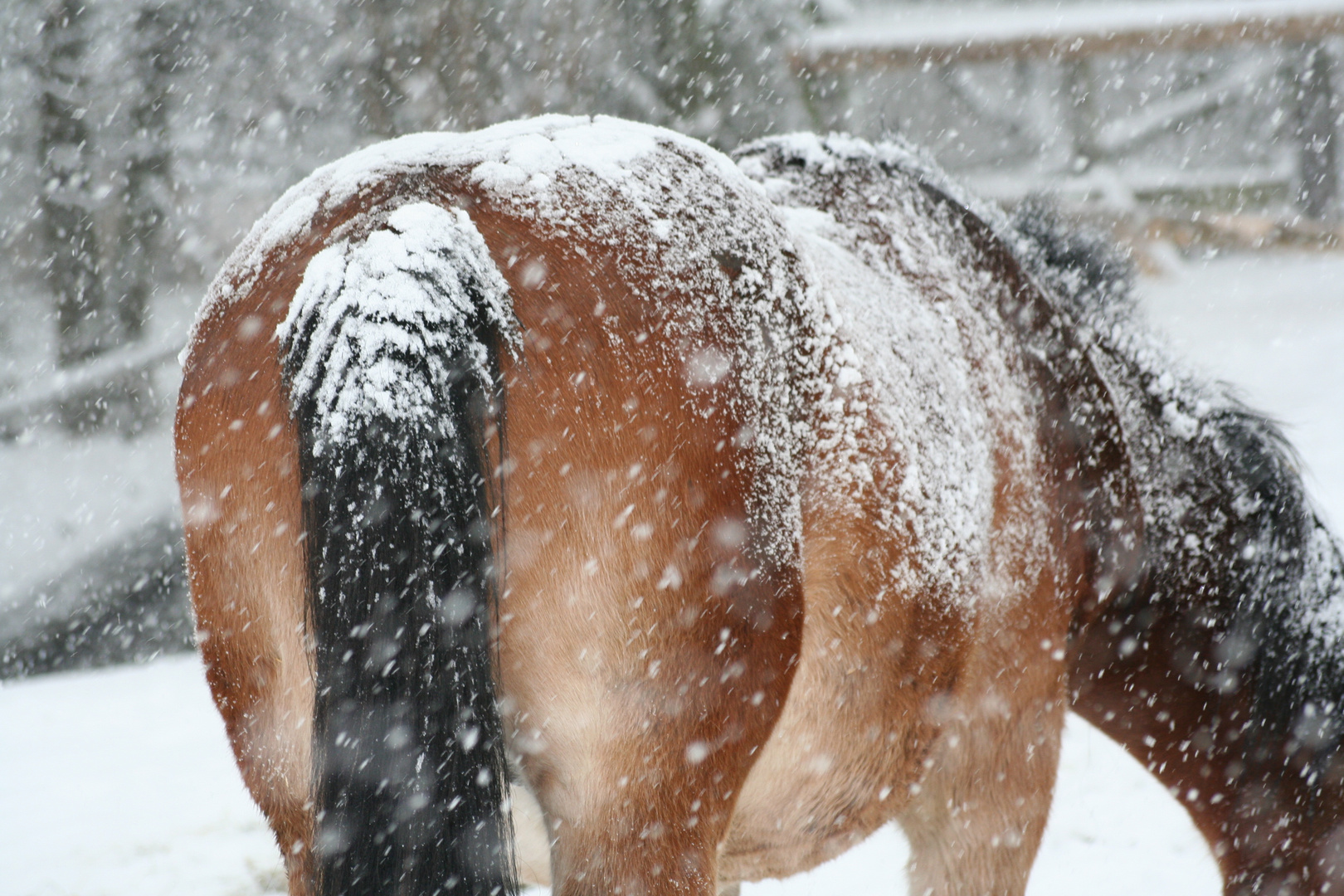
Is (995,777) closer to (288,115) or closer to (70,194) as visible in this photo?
(288,115)

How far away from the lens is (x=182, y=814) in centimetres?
316

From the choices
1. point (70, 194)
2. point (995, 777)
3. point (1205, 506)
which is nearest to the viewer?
point (995, 777)

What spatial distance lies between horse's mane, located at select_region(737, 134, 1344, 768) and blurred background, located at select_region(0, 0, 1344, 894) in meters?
4.94

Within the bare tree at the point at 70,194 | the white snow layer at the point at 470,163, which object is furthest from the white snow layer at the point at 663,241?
Answer: the bare tree at the point at 70,194

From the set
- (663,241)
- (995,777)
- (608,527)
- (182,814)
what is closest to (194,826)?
(182,814)

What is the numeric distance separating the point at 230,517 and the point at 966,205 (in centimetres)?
155

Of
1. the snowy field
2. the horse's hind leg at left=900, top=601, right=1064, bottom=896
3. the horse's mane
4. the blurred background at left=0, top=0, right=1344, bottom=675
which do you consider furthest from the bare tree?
the horse's hind leg at left=900, top=601, right=1064, bottom=896

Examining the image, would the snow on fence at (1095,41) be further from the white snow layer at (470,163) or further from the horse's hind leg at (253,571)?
Answer: the horse's hind leg at (253,571)

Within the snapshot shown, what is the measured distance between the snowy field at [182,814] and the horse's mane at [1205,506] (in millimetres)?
123

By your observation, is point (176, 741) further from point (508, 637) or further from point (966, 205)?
point (966, 205)

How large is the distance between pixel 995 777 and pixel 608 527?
1.06 metres

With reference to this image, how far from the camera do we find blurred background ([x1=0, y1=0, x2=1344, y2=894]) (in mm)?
Answer: 7191

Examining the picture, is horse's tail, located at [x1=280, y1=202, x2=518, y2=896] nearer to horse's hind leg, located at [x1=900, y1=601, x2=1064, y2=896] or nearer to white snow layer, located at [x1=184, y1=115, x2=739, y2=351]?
white snow layer, located at [x1=184, y1=115, x2=739, y2=351]

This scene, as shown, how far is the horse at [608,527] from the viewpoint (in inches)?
37.1
